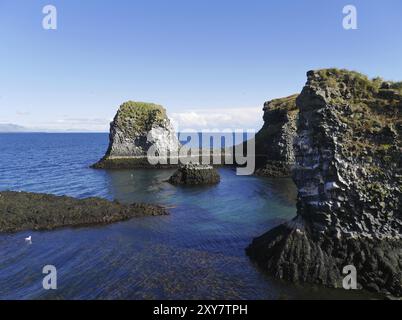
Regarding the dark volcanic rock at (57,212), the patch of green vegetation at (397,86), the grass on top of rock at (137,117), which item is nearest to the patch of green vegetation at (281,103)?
the grass on top of rock at (137,117)

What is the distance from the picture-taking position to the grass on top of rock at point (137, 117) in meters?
101

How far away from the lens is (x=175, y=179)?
2751 inches

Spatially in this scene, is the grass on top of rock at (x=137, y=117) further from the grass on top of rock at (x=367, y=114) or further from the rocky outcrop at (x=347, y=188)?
the grass on top of rock at (x=367, y=114)

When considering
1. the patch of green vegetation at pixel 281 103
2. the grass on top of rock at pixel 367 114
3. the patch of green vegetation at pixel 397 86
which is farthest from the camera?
the patch of green vegetation at pixel 281 103

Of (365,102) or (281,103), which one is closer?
(365,102)

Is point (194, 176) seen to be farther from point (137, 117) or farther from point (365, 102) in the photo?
point (365, 102)

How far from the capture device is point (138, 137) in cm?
10044

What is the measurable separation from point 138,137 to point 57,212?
58.1m

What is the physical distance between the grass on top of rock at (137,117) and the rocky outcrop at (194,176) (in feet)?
110

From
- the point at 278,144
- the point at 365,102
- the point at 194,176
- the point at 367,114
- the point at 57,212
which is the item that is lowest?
the point at 57,212

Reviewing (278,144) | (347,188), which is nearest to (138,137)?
(278,144)

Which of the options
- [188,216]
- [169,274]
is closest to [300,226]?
[169,274]

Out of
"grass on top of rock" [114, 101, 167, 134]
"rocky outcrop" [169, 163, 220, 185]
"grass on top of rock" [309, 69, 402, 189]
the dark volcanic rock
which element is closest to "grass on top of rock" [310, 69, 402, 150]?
A: "grass on top of rock" [309, 69, 402, 189]
